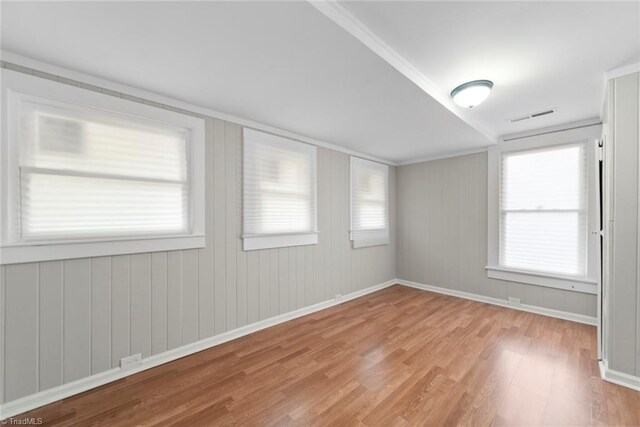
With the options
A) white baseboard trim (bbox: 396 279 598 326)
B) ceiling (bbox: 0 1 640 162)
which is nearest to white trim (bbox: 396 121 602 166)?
ceiling (bbox: 0 1 640 162)

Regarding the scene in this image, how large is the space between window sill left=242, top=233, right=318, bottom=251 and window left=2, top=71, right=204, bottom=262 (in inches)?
21.8

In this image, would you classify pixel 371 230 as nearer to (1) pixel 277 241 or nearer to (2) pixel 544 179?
(1) pixel 277 241

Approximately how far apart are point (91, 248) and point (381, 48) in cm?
266

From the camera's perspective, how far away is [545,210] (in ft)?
11.8

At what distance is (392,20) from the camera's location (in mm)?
1623

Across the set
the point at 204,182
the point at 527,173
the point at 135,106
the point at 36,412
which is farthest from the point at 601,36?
the point at 36,412

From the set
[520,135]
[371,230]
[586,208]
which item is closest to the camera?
[586,208]

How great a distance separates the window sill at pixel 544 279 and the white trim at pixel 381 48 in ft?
8.19

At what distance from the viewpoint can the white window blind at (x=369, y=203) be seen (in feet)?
14.6

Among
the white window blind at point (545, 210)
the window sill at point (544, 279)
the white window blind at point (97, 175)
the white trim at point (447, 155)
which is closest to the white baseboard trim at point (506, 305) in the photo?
the window sill at point (544, 279)

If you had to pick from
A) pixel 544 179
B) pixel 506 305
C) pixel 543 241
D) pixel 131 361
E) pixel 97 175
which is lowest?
pixel 506 305

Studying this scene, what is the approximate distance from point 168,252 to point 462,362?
292 cm

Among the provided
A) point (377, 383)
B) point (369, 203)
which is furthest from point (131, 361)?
point (369, 203)

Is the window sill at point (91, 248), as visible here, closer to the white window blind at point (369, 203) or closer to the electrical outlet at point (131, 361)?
the electrical outlet at point (131, 361)
